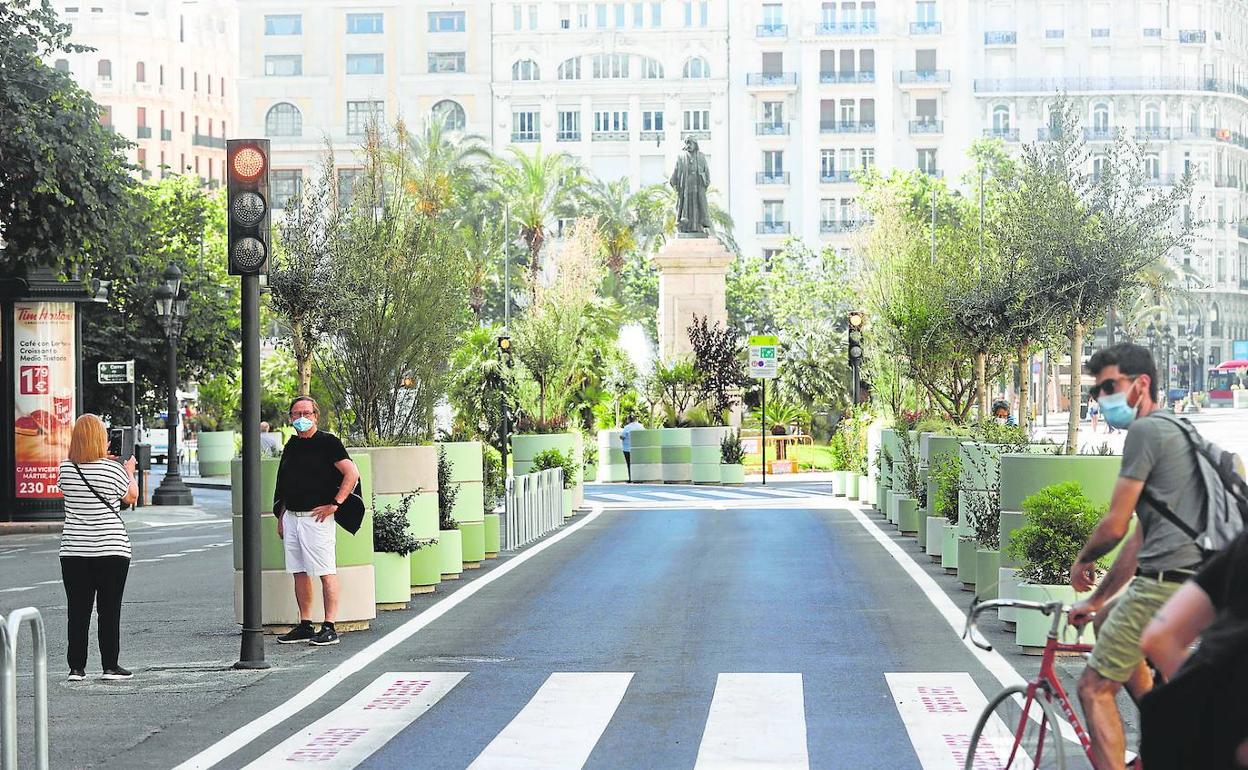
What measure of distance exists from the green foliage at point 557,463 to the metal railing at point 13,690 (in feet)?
67.3

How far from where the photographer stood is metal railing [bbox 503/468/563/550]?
23797mm

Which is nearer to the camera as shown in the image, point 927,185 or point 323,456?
point 323,456

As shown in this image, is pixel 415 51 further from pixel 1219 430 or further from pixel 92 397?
pixel 92 397

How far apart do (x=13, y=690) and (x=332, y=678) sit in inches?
167

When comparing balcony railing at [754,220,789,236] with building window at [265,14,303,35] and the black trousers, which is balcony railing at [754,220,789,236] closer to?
building window at [265,14,303,35]

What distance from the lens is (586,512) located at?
105 ft

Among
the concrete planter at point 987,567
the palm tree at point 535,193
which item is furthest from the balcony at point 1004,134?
the concrete planter at point 987,567

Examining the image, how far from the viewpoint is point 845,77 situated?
4299 inches

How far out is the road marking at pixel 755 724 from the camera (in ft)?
30.5

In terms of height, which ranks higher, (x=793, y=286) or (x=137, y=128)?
(x=137, y=128)

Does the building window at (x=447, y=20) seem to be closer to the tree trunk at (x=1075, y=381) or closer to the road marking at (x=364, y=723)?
the tree trunk at (x=1075, y=381)

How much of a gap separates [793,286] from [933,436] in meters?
65.2

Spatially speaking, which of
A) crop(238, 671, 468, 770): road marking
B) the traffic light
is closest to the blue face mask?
crop(238, 671, 468, 770): road marking

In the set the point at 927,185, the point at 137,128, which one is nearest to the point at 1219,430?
the point at 927,185
